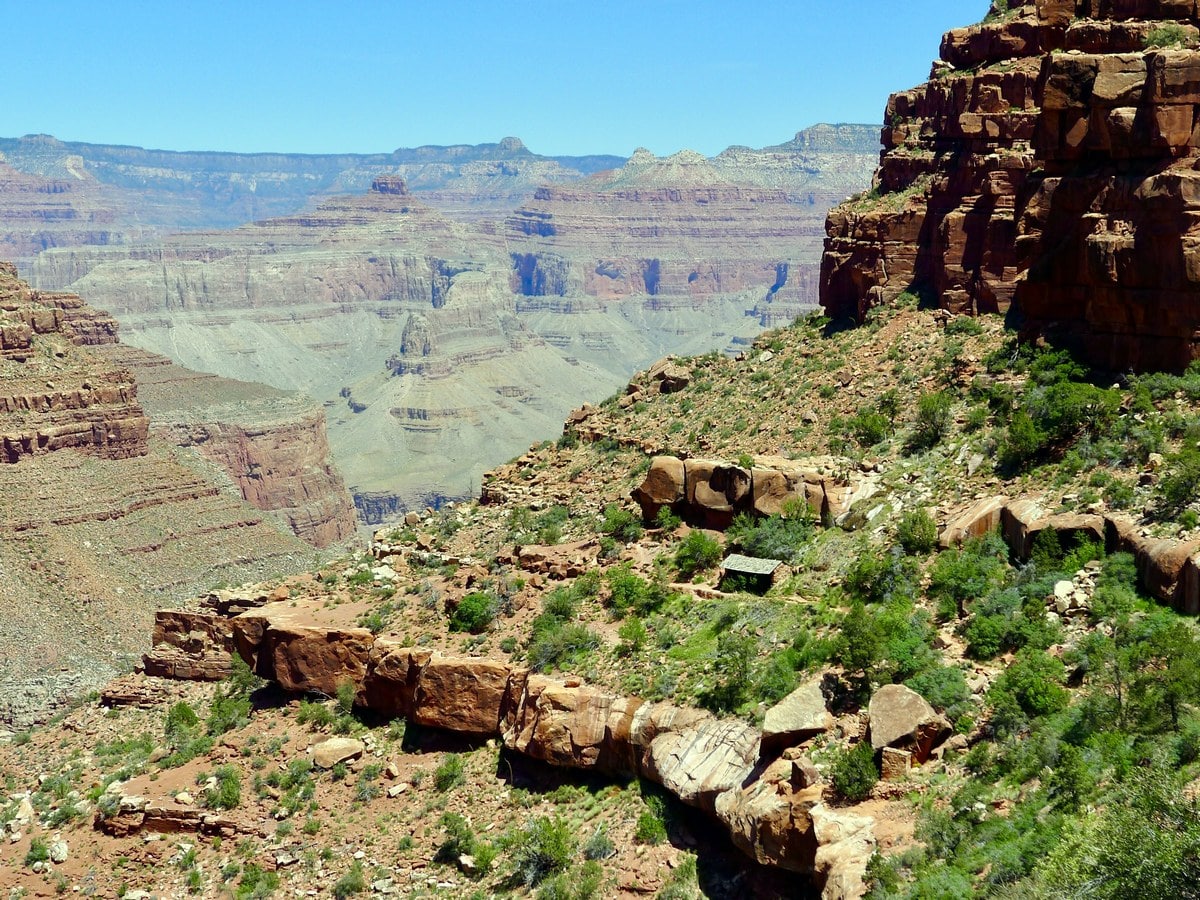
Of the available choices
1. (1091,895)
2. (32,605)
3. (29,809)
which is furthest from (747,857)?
(32,605)

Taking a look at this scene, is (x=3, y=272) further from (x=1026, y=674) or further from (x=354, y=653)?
(x=1026, y=674)

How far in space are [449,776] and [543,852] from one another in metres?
5.88

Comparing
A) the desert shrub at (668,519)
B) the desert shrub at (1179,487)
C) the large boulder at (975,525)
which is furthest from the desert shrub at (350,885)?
the desert shrub at (1179,487)

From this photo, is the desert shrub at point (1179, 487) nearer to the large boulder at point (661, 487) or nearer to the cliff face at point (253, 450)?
the large boulder at point (661, 487)

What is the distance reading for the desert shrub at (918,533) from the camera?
1411 inches

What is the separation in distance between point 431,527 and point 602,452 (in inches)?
292

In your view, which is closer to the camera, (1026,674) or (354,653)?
(1026,674)

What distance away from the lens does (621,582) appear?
41750mm

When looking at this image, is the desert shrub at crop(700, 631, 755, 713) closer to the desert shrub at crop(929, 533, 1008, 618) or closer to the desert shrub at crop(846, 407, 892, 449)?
the desert shrub at crop(929, 533, 1008, 618)

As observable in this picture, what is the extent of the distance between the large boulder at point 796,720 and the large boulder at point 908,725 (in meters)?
1.60

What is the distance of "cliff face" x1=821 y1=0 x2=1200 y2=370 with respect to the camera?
119 feet

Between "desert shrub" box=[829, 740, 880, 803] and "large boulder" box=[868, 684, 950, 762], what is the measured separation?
474mm

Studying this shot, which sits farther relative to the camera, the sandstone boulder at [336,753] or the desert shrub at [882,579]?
the sandstone boulder at [336,753]

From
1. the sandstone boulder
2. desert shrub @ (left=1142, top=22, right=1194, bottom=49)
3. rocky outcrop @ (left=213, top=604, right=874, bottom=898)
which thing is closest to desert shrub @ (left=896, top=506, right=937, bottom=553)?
rocky outcrop @ (left=213, top=604, right=874, bottom=898)
